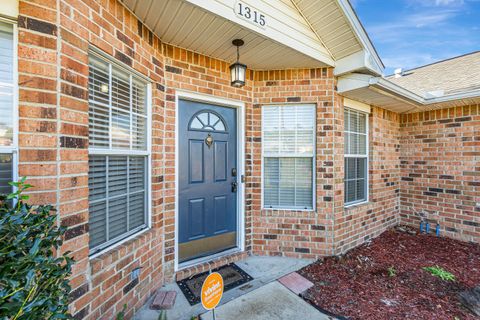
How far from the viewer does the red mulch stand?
2.37m

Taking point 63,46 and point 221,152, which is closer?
point 63,46

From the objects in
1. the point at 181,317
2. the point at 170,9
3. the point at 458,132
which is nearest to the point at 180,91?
the point at 170,9

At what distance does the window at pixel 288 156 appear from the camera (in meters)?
3.49

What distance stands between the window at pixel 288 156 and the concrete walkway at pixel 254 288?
0.82 metres

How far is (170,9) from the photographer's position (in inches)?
82.8

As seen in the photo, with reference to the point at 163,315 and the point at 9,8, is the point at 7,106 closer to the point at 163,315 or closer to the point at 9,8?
the point at 9,8

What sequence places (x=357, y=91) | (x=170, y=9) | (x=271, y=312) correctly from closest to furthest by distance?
(x=170, y=9) < (x=271, y=312) < (x=357, y=91)

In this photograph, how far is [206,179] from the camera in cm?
313

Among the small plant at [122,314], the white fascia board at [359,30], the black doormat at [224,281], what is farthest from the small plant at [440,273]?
the small plant at [122,314]

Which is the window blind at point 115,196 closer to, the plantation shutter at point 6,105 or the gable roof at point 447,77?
the plantation shutter at point 6,105

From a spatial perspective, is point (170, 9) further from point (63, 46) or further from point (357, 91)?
point (357, 91)

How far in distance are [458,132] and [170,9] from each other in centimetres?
526

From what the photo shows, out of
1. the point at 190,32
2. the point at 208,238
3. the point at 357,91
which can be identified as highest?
the point at 190,32

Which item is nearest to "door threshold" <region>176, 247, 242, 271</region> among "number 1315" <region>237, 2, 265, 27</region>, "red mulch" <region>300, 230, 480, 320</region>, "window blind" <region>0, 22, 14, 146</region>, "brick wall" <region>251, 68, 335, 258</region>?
"brick wall" <region>251, 68, 335, 258</region>
